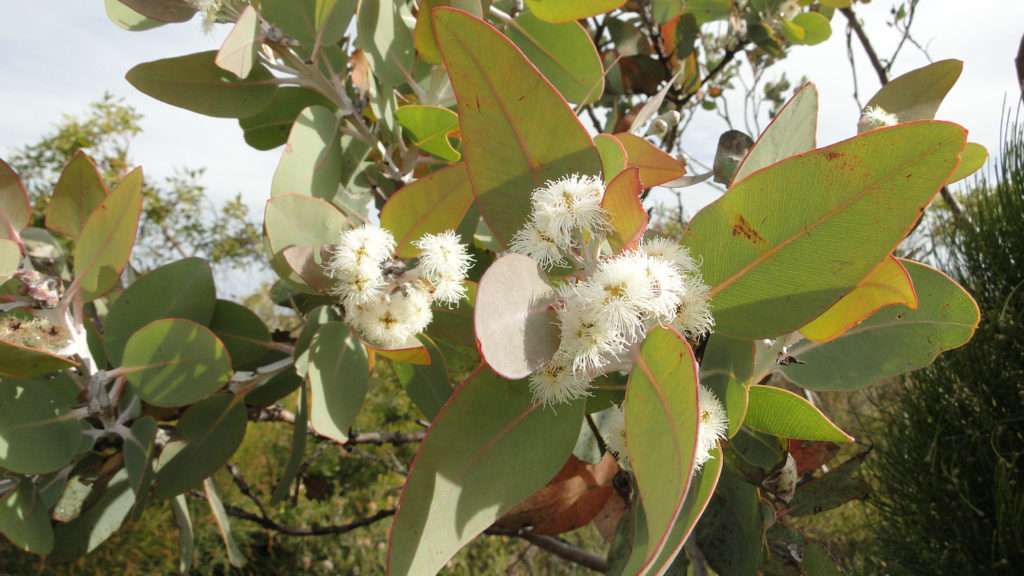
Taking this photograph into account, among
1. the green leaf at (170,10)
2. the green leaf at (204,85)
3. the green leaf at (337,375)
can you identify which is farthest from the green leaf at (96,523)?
the green leaf at (170,10)

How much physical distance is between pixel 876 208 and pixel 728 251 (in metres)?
0.11

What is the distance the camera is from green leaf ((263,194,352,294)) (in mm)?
644

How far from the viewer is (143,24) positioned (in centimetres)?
86

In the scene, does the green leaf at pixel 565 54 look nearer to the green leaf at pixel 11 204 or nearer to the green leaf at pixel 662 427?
the green leaf at pixel 662 427

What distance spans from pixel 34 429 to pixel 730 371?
0.83 metres

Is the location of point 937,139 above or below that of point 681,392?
above

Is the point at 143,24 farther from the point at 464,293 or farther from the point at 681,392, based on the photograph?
the point at 681,392

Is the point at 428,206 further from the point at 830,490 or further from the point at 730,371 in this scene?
the point at 830,490

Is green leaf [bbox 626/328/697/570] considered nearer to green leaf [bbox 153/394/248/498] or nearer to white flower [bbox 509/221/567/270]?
white flower [bbox 509/221/567/270]

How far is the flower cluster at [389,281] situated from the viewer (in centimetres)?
63

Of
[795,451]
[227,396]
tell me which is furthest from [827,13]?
[227,396]

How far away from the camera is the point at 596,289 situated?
1.52ft

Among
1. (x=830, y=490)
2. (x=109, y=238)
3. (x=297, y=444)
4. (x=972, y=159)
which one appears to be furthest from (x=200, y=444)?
(x=972, y=159)

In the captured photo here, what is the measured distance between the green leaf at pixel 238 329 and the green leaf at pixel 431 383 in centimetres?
27
